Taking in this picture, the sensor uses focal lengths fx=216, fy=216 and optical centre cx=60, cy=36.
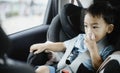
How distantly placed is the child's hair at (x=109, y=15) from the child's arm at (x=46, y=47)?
0.35 meters

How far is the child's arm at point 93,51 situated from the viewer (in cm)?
125

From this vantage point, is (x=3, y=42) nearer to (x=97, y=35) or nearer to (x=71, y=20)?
(x=97, y=35)

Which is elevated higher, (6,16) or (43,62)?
(6,16)

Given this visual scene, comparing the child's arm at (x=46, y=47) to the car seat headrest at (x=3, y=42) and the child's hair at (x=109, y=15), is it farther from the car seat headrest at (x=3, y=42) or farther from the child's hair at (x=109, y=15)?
the car seat headrest at (x=3, y=42)

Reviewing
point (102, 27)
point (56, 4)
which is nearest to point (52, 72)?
point (102, 27)

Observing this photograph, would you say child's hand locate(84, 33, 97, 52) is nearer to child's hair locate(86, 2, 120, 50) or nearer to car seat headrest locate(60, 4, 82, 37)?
child's hair locate(86, 2, 120, 50)

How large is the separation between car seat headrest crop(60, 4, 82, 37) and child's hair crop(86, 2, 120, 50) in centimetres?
37

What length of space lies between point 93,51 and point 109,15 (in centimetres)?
25

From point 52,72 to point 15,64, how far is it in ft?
2.92

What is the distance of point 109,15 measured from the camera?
1.32m

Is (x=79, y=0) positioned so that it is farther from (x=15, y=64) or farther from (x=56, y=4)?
(x=15, y=64)

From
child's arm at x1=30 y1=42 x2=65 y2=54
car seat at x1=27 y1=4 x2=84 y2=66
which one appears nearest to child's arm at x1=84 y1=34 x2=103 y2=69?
child's arm at x1=30 y1=42 x2=65 y2=54

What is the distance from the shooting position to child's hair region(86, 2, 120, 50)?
1.30 m

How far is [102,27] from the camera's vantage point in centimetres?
129
